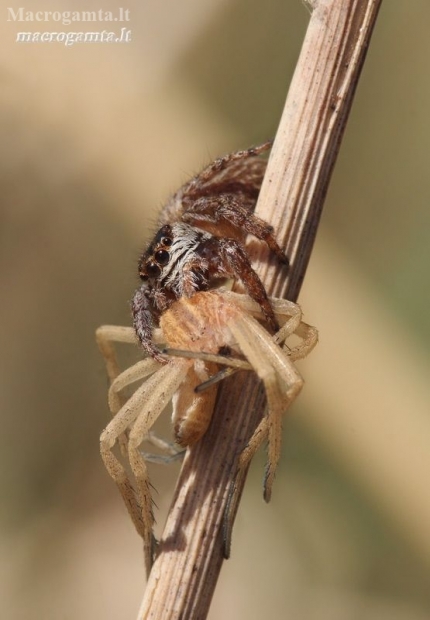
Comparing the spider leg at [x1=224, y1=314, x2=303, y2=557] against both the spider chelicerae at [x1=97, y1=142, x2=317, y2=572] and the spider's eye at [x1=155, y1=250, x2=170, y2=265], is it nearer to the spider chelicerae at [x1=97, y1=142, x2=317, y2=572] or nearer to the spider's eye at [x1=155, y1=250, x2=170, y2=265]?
the spider chelicerae at [x1=97, y1=142, x2=317, y2=572]

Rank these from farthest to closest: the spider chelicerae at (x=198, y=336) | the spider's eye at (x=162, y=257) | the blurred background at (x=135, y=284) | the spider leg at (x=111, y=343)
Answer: the blurred background at (x=135, y=284) → the spider leg at (x=111, y=343) → the spider's eye at (x=162, y=257) → the spider chelicerae at (x=198, y=336)

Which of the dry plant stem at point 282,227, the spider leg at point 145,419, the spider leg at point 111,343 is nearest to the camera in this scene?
the dry plant stem at point 282,227

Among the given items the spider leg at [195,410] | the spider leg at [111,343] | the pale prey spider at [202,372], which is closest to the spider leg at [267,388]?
the pale prey spider at [202,372]

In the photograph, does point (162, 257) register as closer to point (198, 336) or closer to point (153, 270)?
point (153, 270)

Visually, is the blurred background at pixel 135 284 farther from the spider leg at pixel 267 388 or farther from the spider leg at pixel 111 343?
the spider leg at pixel 267 388

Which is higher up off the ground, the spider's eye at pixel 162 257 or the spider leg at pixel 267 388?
the spider's eye at pixel 162 257

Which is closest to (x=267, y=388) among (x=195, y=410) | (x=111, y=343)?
(x=195, y=410)

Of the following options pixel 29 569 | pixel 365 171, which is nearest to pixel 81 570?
pixel 29 569

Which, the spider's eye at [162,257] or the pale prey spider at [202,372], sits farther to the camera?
the spider's eye at [162,257]
